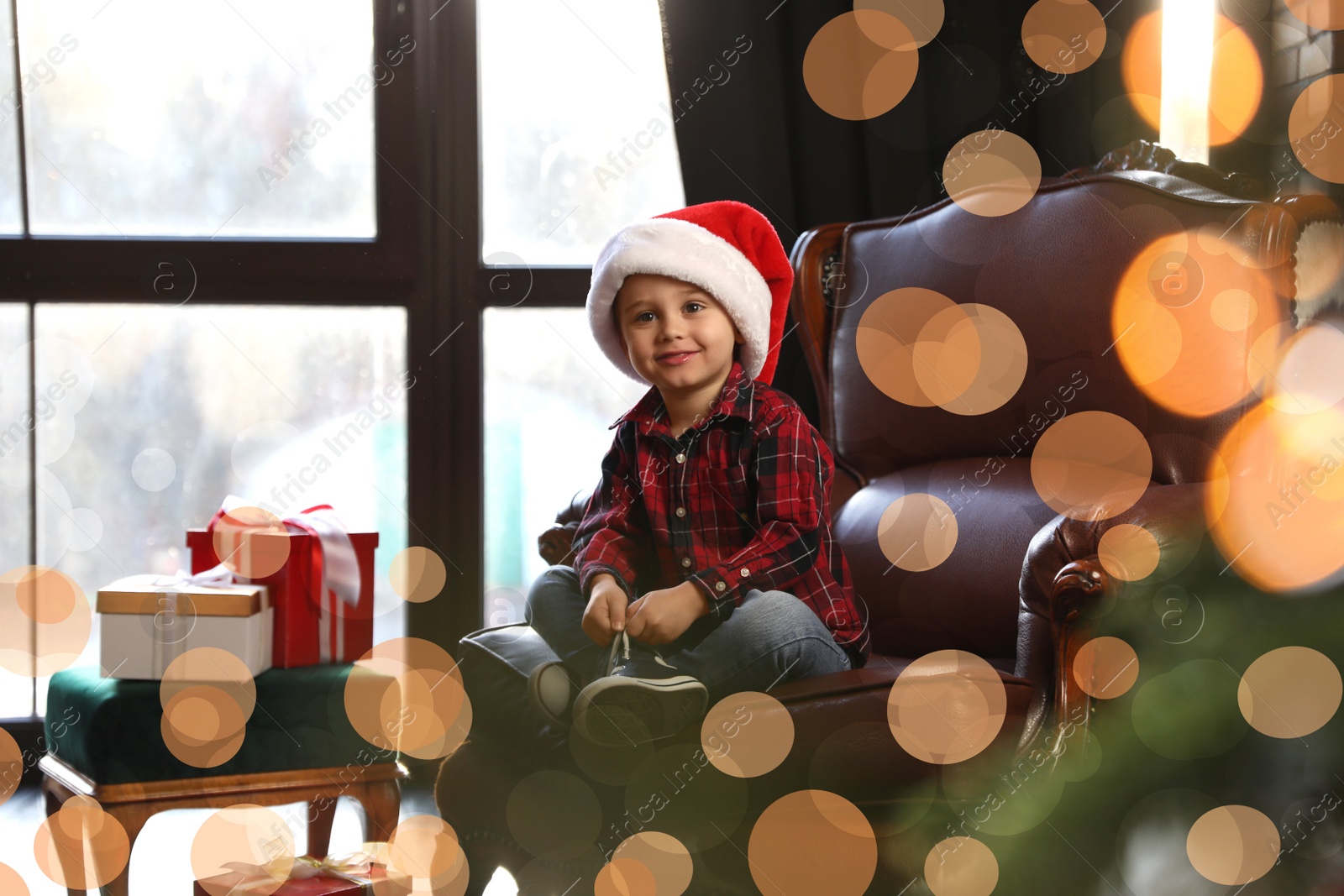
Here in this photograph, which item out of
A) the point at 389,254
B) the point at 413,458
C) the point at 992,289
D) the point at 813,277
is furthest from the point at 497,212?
the point at 992,289

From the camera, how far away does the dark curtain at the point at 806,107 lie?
2.08m

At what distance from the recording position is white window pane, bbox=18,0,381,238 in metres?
2.20

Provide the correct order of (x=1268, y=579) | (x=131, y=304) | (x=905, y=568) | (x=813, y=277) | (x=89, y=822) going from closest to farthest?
(x=1268, y=579), (x=89, y=822), (x=905, y=568), (x=813, y=277), (x=131, y=304)

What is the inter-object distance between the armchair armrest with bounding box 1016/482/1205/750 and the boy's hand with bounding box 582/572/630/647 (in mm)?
461

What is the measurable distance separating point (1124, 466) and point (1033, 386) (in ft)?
0.62

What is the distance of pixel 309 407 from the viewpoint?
2.26 metres

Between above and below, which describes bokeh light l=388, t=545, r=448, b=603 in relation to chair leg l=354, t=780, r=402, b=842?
above

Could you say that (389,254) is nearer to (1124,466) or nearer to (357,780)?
(357,780)

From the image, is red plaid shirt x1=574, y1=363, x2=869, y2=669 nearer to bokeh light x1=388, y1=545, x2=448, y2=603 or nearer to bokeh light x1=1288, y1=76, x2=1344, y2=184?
bokeh light x1=388, y1=545, x2=448, y2=603

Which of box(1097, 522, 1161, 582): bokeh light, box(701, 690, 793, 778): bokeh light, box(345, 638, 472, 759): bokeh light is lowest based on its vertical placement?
box(345, 638, 472, 759): bokeh light

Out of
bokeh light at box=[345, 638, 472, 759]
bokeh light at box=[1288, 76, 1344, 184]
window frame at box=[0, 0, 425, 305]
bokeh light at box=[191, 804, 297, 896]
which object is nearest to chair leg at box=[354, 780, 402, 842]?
bokeh light at box=[191, 804, 297, 896]

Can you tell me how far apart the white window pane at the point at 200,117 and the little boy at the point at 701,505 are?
3.79 ft

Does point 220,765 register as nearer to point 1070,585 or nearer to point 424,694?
point 424,694

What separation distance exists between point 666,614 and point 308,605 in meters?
0.70
